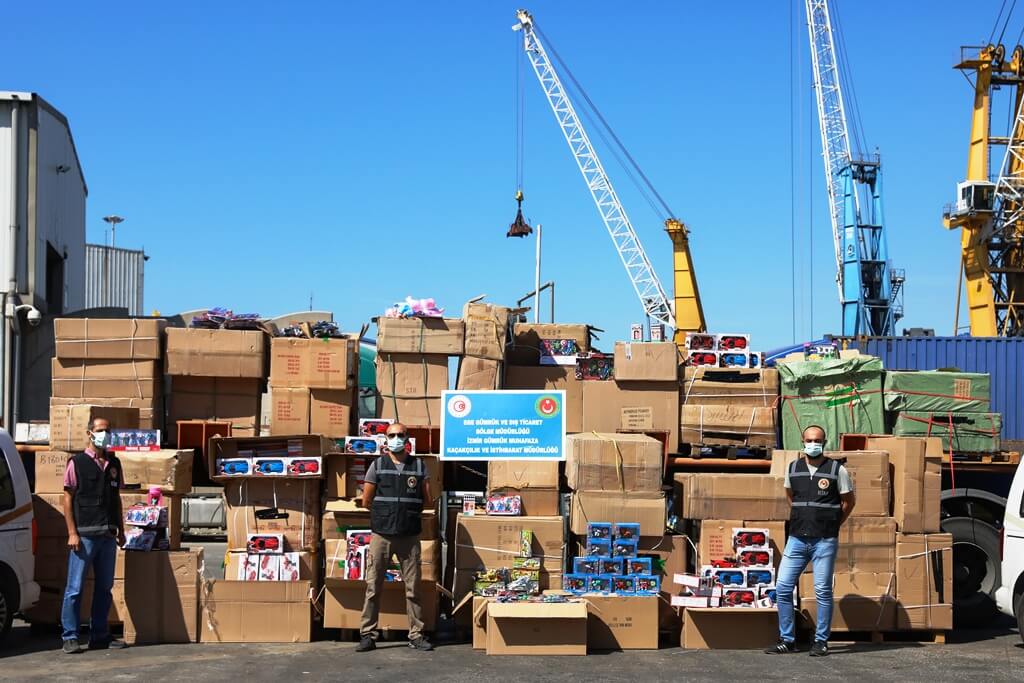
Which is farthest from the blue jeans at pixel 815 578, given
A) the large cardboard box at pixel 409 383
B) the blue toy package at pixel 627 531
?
the large cardboard box at pixel 409 383

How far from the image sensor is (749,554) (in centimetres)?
980

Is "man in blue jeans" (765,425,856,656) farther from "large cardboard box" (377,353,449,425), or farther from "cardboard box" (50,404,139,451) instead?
"cardboard box" (50,404,139,451)

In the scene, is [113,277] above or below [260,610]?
above

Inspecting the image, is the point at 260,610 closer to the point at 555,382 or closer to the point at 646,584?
the point at 646,584

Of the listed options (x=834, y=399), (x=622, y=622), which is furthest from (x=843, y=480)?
(x=834, y=399)

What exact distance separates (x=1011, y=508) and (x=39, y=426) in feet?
31.9

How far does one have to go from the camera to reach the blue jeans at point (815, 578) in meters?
9.23

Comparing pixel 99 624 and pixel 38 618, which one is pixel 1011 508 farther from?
pixel 38 618

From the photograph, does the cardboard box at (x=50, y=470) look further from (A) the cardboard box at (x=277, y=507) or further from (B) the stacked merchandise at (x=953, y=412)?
(B) the stacked merchandise at (x=953, y=412)

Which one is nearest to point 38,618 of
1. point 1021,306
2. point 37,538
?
point 37,538

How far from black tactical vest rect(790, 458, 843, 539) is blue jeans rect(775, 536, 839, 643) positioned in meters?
0.09

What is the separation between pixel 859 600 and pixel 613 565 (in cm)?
239

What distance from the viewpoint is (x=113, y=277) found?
1272 inches

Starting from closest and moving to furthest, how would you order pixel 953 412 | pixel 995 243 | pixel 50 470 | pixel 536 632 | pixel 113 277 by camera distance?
pixel 536 632 → pixel 50 470 → pixel 953 412 → pixel 113 277 → pixel 995 243
